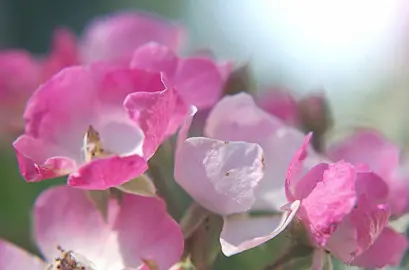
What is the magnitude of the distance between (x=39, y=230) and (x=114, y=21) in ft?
0.78

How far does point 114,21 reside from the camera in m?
0.55

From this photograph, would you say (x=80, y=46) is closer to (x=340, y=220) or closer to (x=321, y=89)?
(x=321, y=89)

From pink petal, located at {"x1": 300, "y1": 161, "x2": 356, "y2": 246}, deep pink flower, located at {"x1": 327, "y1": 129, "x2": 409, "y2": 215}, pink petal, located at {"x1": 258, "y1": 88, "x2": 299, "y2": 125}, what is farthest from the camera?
pink petal, located at {"x1": 258, "y1": 88, "x2": 299, "y2": 125}

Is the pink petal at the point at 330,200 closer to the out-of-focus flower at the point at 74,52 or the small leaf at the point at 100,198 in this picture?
the small leaf at the point at 100,198

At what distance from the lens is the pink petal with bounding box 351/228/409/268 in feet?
1.06

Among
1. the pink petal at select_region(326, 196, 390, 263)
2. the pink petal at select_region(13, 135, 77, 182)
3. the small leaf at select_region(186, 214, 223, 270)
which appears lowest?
the small leaf at select_region(186, 214, 223, 270)

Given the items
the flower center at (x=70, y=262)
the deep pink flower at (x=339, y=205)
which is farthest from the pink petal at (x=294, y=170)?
the flower center at (x=70, y=262)

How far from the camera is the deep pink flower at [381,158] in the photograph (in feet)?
1.25

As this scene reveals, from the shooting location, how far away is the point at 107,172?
0.29m

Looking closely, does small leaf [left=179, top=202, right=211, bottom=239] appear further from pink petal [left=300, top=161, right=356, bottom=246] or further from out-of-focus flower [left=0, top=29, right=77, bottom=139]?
out-of-focus flower [left=0, top=29, right=77, bottom=139]

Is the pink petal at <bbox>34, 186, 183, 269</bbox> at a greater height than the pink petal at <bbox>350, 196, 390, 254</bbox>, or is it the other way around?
the pink petal at <bbox>350, 196, 390, 254</bbox>

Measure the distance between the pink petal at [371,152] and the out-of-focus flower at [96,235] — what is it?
0.49 feet

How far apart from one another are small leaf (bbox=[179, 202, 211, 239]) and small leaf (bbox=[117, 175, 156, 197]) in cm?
2

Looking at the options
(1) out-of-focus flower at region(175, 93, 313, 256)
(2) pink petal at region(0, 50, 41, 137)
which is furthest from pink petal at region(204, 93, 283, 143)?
(2) pink petal at region(0, 50, 41, 137)
